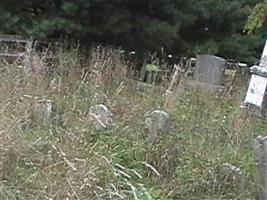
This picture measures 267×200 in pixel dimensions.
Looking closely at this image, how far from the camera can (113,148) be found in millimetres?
4574

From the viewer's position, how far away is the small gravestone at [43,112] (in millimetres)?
5059

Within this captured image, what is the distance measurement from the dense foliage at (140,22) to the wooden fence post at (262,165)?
5617 millimetres

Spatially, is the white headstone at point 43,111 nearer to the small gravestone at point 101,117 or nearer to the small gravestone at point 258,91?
the small gravestone at point 101,117

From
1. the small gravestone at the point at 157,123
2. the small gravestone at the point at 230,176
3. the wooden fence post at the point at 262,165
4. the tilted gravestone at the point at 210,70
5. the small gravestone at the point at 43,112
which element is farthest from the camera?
the tilted gravestone at the point at 210,70

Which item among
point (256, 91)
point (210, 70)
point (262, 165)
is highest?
point (262, 165)

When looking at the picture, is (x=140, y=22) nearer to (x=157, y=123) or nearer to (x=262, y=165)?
(x=157, y=123)

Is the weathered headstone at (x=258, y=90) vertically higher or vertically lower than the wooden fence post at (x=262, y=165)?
lower

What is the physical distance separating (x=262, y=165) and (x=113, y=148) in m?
1.19

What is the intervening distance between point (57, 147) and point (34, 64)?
257 centimetres

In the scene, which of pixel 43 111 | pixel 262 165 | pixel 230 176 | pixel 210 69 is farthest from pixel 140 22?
pixel 262 165

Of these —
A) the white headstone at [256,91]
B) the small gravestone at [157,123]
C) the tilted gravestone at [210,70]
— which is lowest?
the tilted gravestone at [210,70]

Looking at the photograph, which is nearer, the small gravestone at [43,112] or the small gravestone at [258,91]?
the small gravestone at [43,112]

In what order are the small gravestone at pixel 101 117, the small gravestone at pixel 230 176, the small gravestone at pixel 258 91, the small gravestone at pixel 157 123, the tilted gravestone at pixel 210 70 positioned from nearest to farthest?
the small gravestone at pixel 230 176, the small gravestone at pixel 157 123, the small gravestone at pixel 101 117, the small gravestone at pixel 258 91, the tilted gravestone at pixel 210 70

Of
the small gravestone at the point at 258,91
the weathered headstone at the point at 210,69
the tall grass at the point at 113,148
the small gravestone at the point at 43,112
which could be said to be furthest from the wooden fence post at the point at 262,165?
the weathered headstone at the point at 210,69
